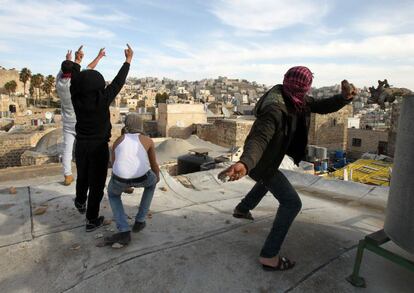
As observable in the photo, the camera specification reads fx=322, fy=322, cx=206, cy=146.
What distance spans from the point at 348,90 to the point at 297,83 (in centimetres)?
65

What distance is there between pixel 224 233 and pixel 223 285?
3.00 ft

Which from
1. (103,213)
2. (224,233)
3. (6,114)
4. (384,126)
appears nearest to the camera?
(224,233)

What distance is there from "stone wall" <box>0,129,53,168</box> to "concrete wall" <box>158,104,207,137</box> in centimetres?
1200

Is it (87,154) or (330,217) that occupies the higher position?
(87,154)

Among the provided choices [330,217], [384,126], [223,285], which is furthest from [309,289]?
[384,126]

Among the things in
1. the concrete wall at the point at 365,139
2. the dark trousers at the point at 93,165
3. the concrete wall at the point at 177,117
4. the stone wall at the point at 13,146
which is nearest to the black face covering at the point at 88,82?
the dark trousers at the point at 93,165

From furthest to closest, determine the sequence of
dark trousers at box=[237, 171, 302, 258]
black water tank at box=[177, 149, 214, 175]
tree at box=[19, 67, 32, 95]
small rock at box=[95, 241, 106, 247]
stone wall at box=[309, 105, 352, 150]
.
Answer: tree at box=[19, 67, 32, 95] → stone wall at box=[309, 105, 352, 150] → black water tank at box=[177, 149, 214, 175] → small rock at box=[95, 241, 106, 247] → dark trousers at box=[237, 171, 302, 258]

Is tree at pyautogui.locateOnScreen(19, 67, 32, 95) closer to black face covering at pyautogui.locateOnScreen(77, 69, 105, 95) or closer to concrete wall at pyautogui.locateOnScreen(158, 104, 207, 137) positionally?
concrete wall at pyautogui.locateOnScreen(158, 104, 207, 137)

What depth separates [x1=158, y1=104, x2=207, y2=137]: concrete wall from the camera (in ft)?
101

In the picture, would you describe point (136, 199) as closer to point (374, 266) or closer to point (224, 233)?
point (224, 233)

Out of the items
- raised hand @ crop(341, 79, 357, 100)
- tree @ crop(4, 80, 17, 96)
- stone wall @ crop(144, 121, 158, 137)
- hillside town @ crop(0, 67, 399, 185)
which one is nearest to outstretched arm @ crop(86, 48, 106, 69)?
raised hand @ crop(341, 79, 357, 100)

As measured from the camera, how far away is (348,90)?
9.34ft

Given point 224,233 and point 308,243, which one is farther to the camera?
point 224,233

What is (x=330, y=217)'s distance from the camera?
3.97 meters
